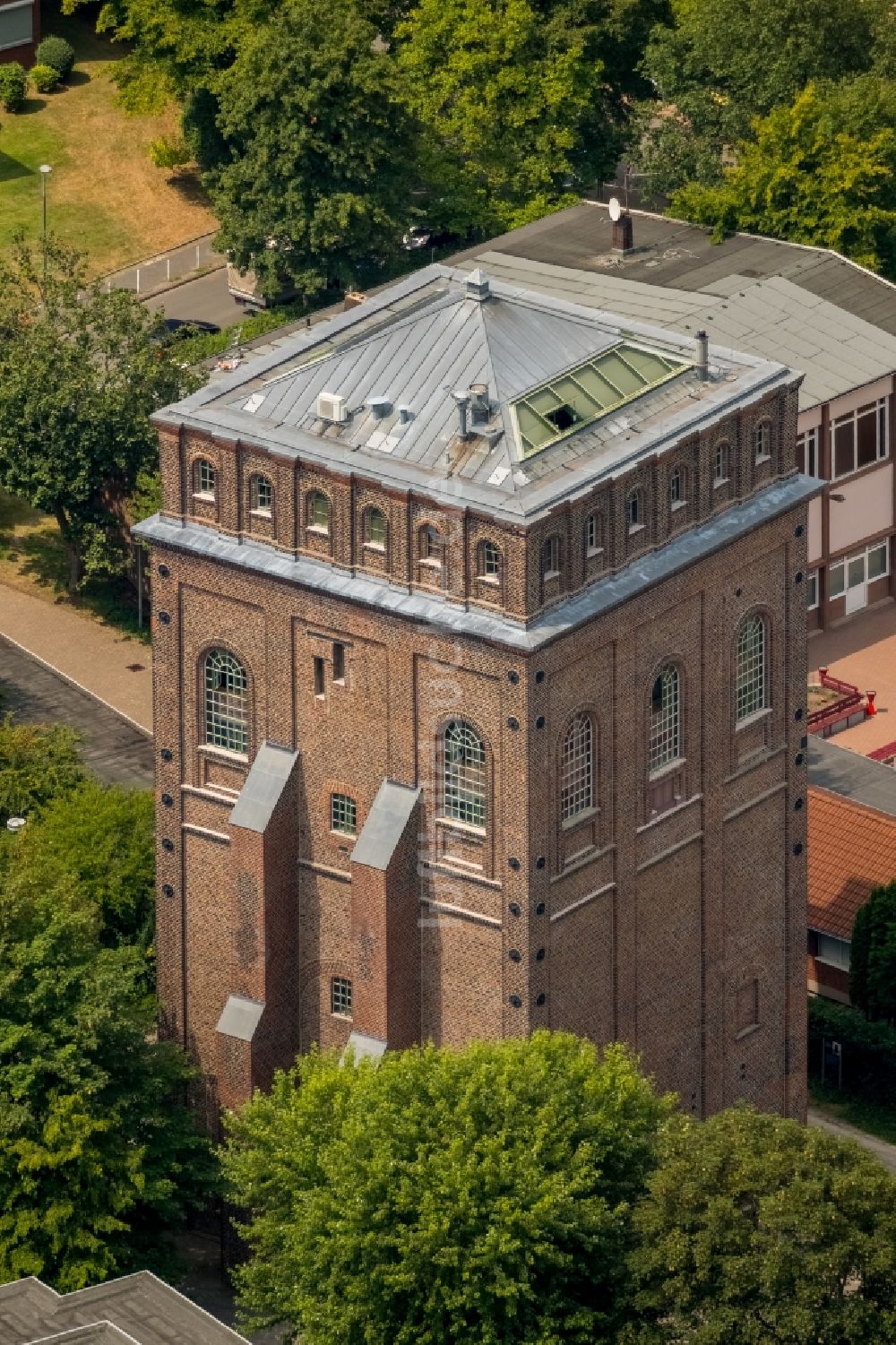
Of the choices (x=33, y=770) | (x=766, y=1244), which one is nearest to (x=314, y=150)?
(x=33, y=770)

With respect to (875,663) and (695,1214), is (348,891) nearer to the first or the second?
(695,1214)

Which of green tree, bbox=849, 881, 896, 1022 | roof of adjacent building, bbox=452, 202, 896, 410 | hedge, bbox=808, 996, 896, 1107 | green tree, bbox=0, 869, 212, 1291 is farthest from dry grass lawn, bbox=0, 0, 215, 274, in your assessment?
green tree, bbox=0, 869, 212, 1291

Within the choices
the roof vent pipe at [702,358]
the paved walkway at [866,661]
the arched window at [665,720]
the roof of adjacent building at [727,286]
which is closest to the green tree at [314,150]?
the roof of adjacent building at [727,286]

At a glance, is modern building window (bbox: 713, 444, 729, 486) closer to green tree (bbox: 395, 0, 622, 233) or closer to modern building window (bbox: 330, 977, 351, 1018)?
modern building window (bbox: 330, 977, 351, 1018)

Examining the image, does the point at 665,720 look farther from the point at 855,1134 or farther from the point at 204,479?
the point at 855,1134

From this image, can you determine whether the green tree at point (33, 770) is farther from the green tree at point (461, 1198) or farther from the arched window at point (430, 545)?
the green tree at point (461, 1198)
